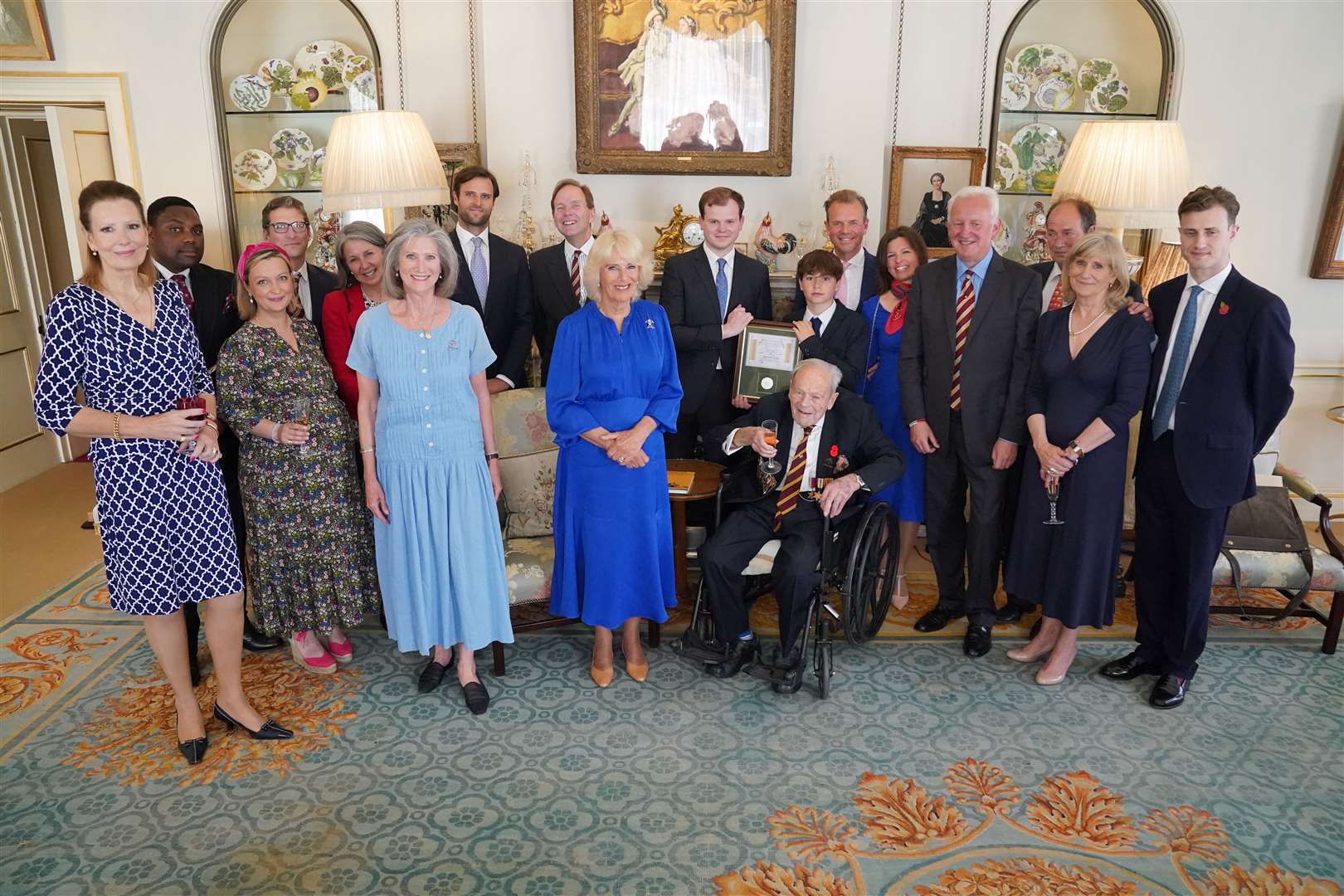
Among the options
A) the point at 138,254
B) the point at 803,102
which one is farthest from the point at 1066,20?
the point at 138,254

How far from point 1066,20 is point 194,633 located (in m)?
5.80

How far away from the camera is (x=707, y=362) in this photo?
14.1 ft

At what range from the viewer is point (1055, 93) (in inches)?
215

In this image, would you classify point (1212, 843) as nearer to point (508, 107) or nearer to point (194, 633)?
point (194, 633)

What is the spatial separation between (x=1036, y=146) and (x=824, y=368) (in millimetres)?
2898

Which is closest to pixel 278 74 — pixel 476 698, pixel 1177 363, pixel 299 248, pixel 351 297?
pixel 299 248

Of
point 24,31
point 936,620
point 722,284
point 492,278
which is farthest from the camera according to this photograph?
point 24,31

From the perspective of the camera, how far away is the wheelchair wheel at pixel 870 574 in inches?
144

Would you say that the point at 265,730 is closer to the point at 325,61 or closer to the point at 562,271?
the point at 562,271

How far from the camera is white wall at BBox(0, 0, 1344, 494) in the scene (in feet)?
17.1

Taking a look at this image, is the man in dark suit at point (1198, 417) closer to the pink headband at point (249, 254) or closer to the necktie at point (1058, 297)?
the necktie at point (1058, 297)

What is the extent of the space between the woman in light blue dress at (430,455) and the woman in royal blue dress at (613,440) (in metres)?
0.29

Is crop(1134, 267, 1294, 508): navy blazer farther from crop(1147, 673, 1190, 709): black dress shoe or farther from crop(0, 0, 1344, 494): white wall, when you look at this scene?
crop(0, 0, 1344, 494): white wall

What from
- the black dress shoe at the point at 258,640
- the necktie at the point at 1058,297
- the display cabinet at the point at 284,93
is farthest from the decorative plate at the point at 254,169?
the necktie at the point at 1058,297
